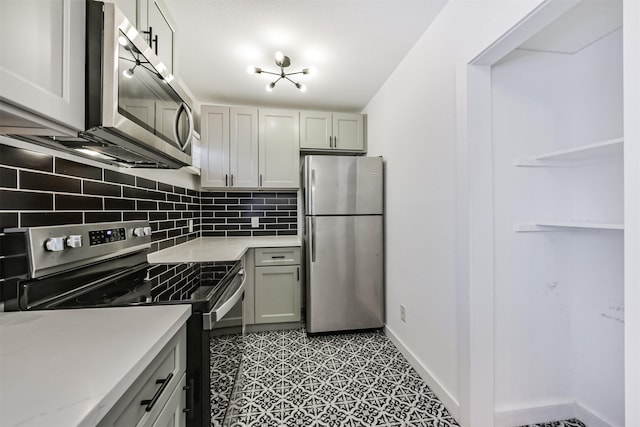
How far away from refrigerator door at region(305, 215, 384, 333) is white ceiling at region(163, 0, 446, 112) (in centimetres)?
125

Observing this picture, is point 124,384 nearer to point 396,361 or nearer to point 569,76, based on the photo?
point 396,361

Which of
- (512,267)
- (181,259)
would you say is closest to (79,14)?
A: (181,259)

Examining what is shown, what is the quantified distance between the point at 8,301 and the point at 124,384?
0.72 meters

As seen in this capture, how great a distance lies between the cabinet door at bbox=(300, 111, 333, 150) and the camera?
281cm

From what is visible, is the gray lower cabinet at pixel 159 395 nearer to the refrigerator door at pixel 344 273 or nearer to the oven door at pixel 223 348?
the oven door at pixel 223 348

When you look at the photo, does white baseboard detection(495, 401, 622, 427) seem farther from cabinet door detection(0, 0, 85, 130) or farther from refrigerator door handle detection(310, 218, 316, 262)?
cabinet door detection(0, 0, 85, 130)

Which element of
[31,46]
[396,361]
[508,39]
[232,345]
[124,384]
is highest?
[508,39]

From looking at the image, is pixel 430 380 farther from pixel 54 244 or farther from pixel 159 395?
pixel 54 244

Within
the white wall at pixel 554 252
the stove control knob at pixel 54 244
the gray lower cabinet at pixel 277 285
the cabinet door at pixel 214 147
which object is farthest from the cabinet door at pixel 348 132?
the stove control knob at pixel 54 244

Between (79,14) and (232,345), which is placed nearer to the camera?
(79,14)

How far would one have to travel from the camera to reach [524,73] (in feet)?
4.61

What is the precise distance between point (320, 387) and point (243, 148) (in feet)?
7.21

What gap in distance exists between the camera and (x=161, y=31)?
136 centimetres

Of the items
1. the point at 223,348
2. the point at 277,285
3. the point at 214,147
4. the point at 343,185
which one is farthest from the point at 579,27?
the point at 214,147
